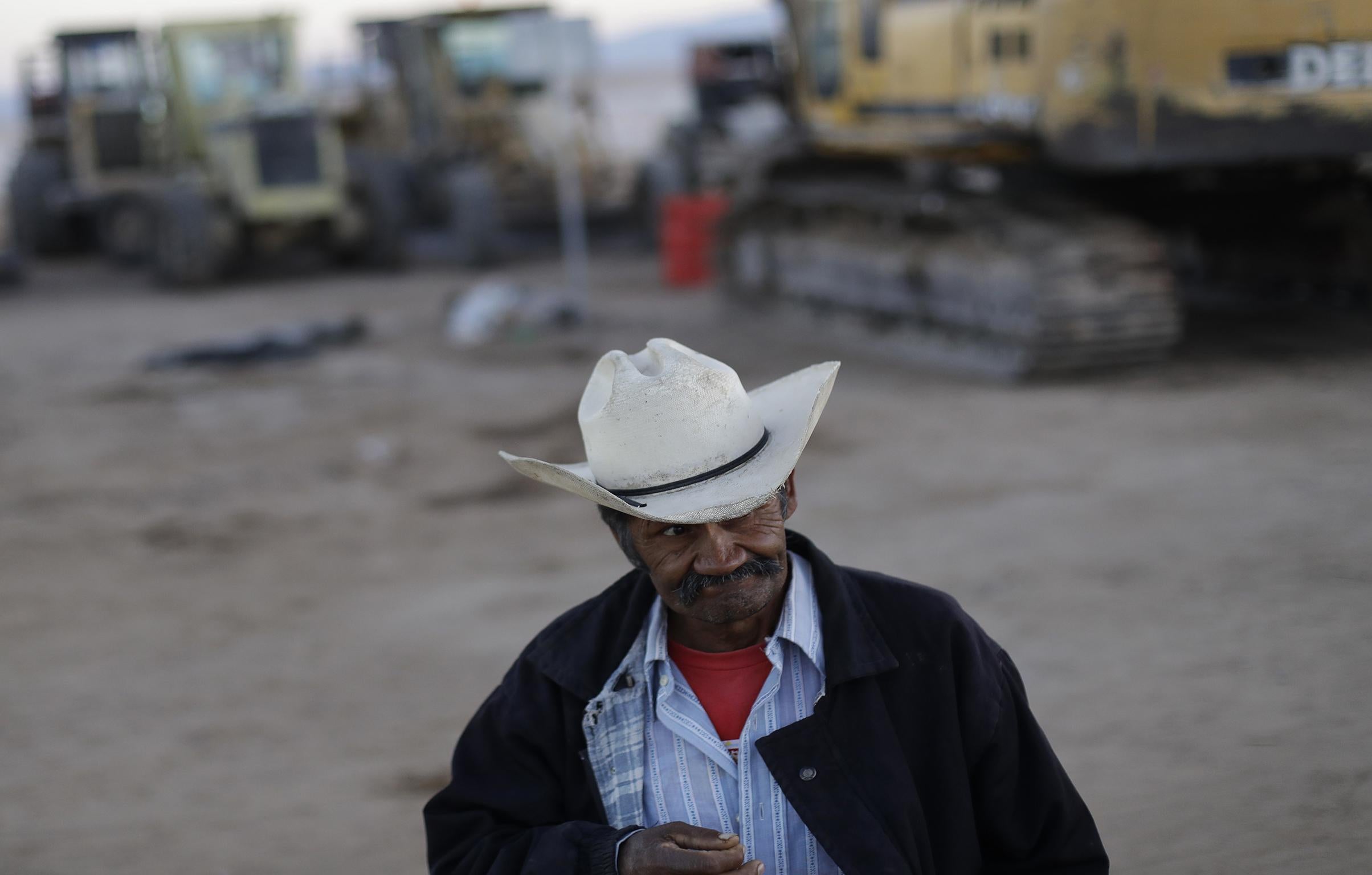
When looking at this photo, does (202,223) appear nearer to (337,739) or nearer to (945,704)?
(337,739)

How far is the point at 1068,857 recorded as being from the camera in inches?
91.0

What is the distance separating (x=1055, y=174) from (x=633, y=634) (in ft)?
29.4

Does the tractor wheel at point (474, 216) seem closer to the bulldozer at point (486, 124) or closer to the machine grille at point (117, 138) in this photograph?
the bulldozer at point (486, 124)

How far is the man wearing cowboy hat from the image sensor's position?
2.28 metres

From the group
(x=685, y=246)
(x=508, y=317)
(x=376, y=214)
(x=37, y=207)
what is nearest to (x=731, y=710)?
(x=508, y=317)

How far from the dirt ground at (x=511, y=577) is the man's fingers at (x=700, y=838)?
69.4 inches

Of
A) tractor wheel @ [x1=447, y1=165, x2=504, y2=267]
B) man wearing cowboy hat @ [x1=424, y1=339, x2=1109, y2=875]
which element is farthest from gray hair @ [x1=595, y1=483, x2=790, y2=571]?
tractor wheel @ [x1=447, y1=165, x2=504, y2=267]

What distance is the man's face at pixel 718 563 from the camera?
7.95ft

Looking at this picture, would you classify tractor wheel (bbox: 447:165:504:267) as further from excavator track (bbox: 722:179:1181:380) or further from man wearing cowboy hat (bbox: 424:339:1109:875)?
man wearing cowboy hat (bbox: 424:339:1109:875)

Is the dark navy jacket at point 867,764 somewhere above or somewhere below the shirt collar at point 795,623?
below

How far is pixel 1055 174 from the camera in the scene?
10.6 meters

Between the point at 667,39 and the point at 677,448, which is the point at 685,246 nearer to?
the point at 677,448

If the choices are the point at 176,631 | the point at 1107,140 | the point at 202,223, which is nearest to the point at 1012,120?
the point at 1107,140

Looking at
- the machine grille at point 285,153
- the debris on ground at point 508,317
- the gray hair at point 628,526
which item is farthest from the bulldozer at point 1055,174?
the machine grille at point 285,153
